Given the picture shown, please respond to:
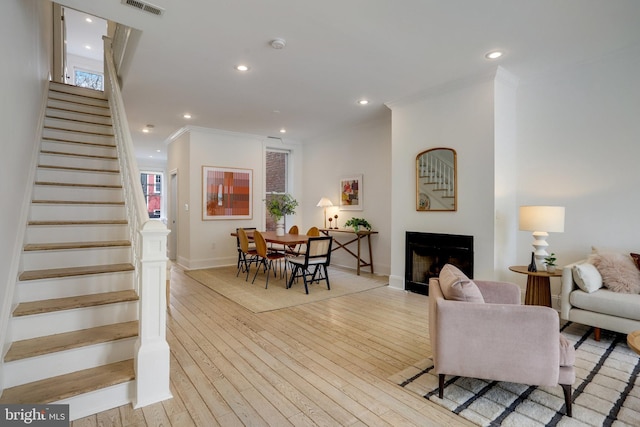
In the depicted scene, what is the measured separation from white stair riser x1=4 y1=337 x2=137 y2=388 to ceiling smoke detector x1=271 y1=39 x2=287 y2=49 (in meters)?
2.88

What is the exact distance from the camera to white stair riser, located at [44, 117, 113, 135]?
384 centimetres

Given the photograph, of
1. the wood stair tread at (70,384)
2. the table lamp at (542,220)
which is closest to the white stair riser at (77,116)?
the wood stair tread at (70,384)

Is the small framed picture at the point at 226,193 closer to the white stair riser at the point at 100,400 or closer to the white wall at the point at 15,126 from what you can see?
the white wall at the point at 15,126

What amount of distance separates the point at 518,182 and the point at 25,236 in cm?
524

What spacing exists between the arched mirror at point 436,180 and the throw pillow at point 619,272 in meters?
1.58

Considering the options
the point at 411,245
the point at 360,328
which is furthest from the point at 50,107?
the point at 411,245

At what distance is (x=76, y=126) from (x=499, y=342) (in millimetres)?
5074

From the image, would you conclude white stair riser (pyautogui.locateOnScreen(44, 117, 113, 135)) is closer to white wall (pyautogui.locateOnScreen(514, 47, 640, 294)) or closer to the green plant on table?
the green plant on table

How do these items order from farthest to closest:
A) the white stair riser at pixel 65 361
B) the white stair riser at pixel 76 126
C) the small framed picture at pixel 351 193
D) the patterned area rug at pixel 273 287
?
1. the small framed picture at pixel 351 193
2. the patterned area rug at pixel 273 287
3. the white stair riser at pixel 76 126
4. the white stair riser at pixel 65 361

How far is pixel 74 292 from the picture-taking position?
2.32 metres

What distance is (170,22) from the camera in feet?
9.39

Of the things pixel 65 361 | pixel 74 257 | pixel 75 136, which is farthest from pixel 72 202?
pixel 65 361

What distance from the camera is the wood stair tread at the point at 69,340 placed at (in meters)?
1.83

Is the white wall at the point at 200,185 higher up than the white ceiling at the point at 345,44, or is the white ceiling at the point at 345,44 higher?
the white ceiling at the point at 345,44
